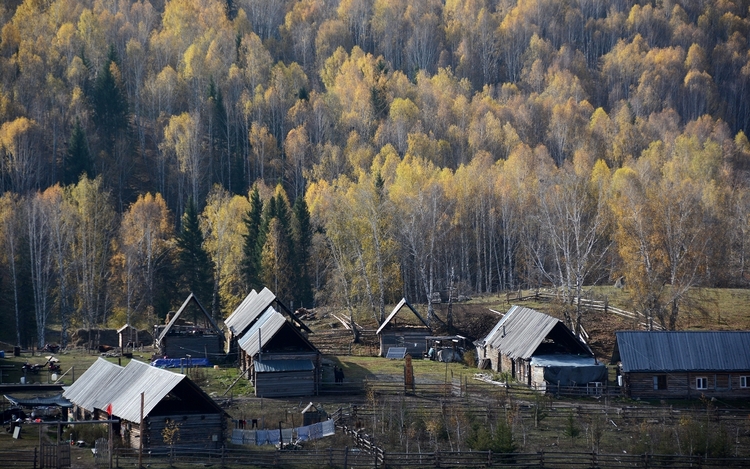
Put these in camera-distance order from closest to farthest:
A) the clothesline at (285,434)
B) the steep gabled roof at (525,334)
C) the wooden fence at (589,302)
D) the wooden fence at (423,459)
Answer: the wooden fence at (423,459), the clothesline at (285,434), the steep gabled roof at (525,334), the wooden fence at (589,302)

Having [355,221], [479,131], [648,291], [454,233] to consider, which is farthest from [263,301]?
[479,131]

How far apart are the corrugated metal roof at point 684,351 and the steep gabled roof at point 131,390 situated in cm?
2278

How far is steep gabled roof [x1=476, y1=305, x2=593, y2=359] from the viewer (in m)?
52.4

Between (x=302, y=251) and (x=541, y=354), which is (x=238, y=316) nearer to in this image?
(x=302, y=251)

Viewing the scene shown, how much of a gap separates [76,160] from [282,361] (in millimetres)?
59186

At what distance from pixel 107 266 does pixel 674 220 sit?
162 ft

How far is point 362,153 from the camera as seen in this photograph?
382 ft

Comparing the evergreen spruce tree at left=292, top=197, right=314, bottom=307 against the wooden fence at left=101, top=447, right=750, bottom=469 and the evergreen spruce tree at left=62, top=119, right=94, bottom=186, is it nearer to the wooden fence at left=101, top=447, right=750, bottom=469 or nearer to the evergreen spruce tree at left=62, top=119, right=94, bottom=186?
the evergreen spruce tree at left=62, top=119, right=94, bottom=186

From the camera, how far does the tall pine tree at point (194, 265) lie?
268 feet

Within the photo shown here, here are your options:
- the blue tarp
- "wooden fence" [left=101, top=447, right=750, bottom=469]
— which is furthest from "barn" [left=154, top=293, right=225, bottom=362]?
"wooden fence" [left=101, top=447, right=750, bottom=469]

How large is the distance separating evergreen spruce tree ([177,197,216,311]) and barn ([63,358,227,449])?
132 feet

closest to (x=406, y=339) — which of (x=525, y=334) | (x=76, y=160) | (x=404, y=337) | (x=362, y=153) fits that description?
(x=404, y=337)

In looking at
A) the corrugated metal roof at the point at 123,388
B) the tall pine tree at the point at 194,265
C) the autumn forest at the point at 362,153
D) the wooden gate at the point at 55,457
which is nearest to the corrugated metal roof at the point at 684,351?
the autumn forest at the point at 362,153

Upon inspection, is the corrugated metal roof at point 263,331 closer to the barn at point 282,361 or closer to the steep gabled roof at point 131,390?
the barn at point 282,361
